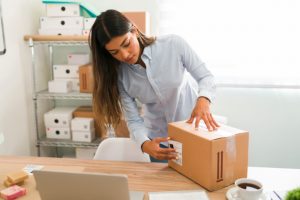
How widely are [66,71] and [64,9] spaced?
21.0 inches

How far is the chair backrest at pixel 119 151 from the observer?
135cm

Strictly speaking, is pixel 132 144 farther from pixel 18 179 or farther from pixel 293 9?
pixel 293 9

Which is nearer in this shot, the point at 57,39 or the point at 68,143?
the point at 57,39

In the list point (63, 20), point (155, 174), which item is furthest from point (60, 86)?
point (155, 174)

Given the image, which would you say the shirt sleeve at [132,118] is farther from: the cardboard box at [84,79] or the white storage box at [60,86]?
the white storage box at [60,86]

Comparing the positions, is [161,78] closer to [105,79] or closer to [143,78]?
[143,78]

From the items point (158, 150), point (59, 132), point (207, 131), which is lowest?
point (59, 132)

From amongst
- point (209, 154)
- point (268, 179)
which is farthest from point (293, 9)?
point (209, 154)

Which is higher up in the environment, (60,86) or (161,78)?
(161,78)

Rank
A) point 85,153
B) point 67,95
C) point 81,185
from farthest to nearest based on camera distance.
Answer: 1. point 85,153
2. point 67,95
3. point 81,185

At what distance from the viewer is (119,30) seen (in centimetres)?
112

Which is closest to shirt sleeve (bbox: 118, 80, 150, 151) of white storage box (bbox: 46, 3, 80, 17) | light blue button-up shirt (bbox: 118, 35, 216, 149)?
light blue button-up shirt (bbox: 118, 35, 216, 149)

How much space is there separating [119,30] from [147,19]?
117cm

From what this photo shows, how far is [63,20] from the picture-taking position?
223 centimetres
